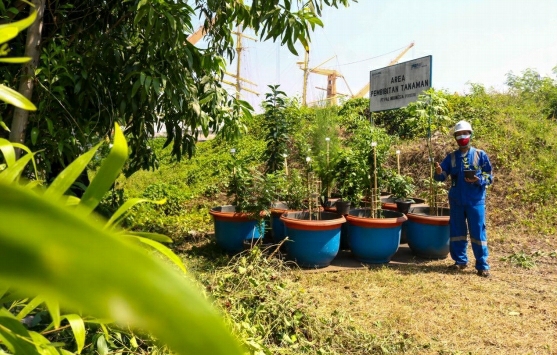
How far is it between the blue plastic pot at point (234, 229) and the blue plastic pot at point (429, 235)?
1.56 meters

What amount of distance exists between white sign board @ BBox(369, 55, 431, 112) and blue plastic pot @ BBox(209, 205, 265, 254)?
334cm

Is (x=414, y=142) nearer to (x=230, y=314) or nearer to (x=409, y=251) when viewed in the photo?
(x=409, y=251)

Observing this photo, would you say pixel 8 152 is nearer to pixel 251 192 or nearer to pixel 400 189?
pixel 251 192

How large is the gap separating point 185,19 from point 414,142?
6.40 meters

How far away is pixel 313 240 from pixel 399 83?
3.70 metres

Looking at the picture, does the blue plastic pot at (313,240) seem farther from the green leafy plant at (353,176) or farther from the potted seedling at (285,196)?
the green leafy plant at (353,176)

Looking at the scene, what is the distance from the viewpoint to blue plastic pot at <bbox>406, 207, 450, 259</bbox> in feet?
14.3

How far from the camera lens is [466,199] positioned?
4.05 metres

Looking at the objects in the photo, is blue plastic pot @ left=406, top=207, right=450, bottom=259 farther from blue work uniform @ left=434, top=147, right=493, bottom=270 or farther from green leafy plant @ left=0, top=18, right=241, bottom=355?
green leafy plant @ left=0, top=18, right=241, bottom=355

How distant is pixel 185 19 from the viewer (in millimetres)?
2367

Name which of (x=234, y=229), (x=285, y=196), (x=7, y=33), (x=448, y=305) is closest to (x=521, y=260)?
(x=448, y=305)

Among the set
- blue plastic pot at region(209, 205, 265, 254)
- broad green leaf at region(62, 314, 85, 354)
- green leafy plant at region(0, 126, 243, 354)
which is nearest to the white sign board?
blue plastic pot at region(209, 205, 265, 254)

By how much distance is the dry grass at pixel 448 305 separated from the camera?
2682 mm

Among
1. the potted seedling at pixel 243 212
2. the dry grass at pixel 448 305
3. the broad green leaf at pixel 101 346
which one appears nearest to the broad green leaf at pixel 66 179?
the broad green leaf at pixel 101 346
